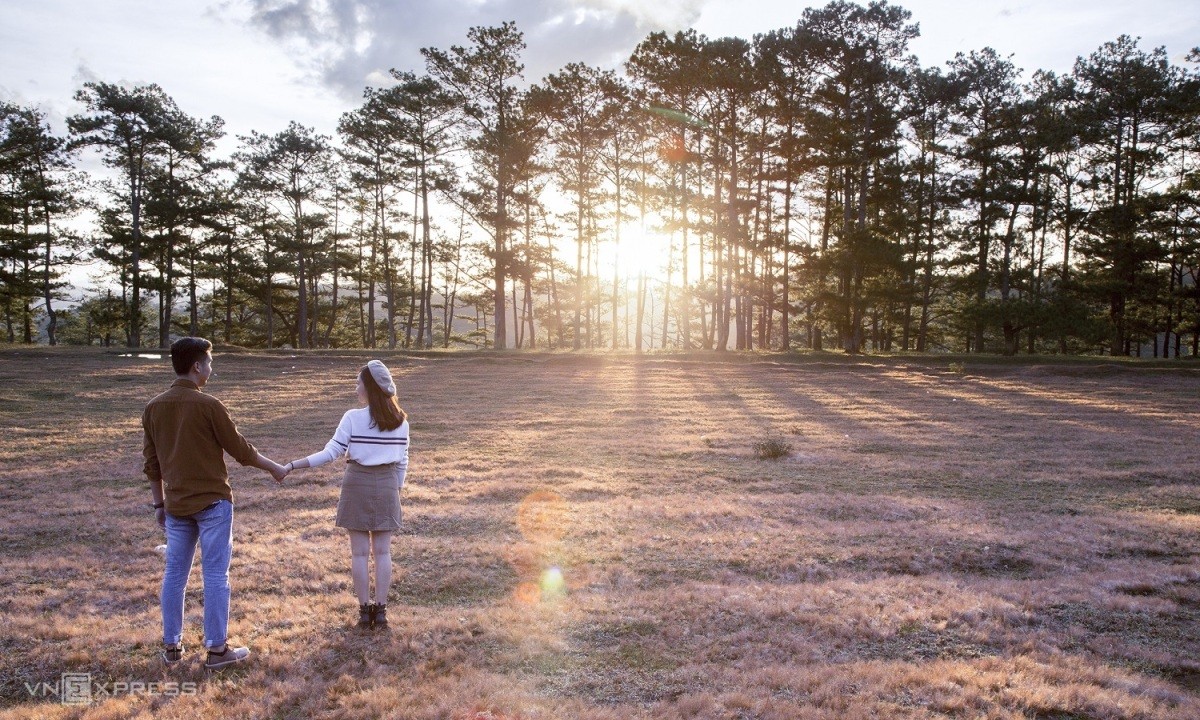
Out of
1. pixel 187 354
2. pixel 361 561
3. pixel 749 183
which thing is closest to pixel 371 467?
pixel 361 561

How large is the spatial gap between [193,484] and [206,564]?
1.90ft

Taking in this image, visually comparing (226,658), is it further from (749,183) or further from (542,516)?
(749,183)

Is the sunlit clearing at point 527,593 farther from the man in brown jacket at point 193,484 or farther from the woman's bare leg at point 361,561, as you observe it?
the man in brown jacket at point 193,484

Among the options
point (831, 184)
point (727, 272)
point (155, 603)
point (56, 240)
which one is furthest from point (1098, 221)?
point (56, 240)

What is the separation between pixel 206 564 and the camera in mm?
4285

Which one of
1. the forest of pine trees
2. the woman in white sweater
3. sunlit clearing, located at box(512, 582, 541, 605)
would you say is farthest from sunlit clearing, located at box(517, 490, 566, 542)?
the forest of pine trees

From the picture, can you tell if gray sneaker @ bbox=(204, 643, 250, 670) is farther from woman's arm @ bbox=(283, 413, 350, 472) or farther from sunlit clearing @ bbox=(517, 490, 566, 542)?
sunlit clearing @ bbox=(517, 490, 566, 542)

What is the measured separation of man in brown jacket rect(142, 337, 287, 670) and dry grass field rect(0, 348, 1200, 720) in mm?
323

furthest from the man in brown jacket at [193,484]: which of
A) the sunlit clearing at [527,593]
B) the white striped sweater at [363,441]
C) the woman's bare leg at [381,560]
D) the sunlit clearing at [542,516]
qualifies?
the sunlit clearing at [542,516]

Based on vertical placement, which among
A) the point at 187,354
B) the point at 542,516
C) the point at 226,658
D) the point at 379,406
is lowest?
the point at 542,516

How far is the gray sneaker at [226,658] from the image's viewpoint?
429cm

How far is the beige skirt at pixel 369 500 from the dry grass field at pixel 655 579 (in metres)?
0.85

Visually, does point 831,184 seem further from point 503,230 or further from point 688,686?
point 688,686

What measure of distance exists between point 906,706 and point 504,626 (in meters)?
2.85
